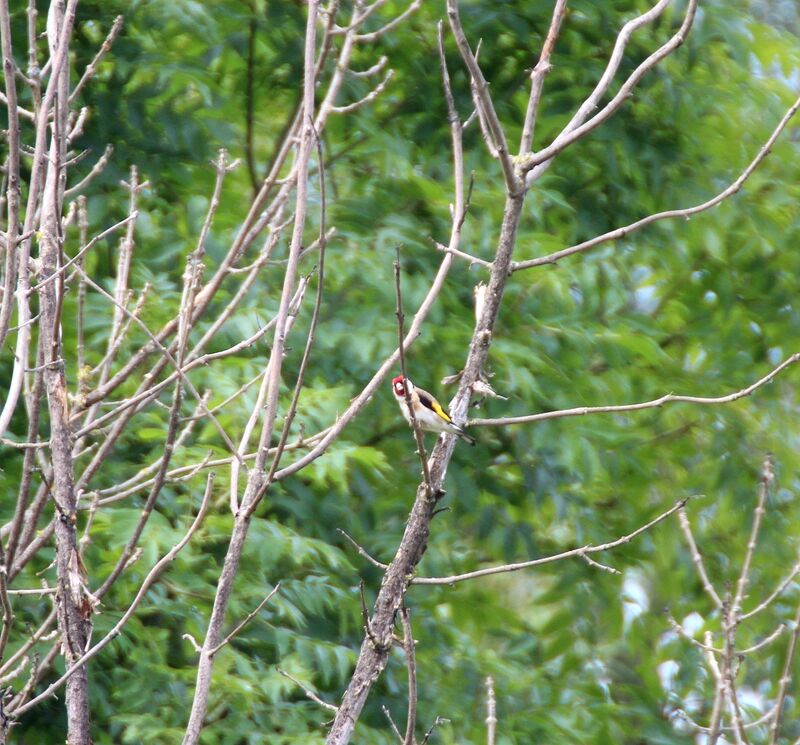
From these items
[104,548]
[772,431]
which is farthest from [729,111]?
[104,548]

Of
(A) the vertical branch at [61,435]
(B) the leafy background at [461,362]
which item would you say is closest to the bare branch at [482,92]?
(A) the vertical branch at [61,435]

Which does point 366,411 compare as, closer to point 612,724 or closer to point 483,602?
point 483,602

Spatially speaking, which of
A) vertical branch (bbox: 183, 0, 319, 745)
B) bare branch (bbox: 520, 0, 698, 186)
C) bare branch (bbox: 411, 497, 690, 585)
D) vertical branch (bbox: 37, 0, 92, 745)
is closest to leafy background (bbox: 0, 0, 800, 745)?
vertical branch (bbox: 37, 0, 92, 745)

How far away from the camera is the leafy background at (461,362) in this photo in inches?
221

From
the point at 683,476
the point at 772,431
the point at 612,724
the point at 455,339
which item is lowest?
the point at 612,724

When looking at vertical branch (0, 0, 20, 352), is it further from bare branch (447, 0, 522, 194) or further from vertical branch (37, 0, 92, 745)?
bare branch (447, 0, 522, 194)

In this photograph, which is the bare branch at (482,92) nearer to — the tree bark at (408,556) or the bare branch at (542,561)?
the tree bark at (408,556)

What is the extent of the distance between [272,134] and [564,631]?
3.74 metres

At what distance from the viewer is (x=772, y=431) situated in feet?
26.2

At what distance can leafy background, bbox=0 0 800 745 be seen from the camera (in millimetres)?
5625

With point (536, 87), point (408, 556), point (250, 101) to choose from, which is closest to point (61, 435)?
point (408, 556)

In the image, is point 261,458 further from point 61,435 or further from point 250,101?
point 250,101

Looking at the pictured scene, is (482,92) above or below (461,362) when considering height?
above

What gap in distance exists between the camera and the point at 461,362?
22.2 ft
